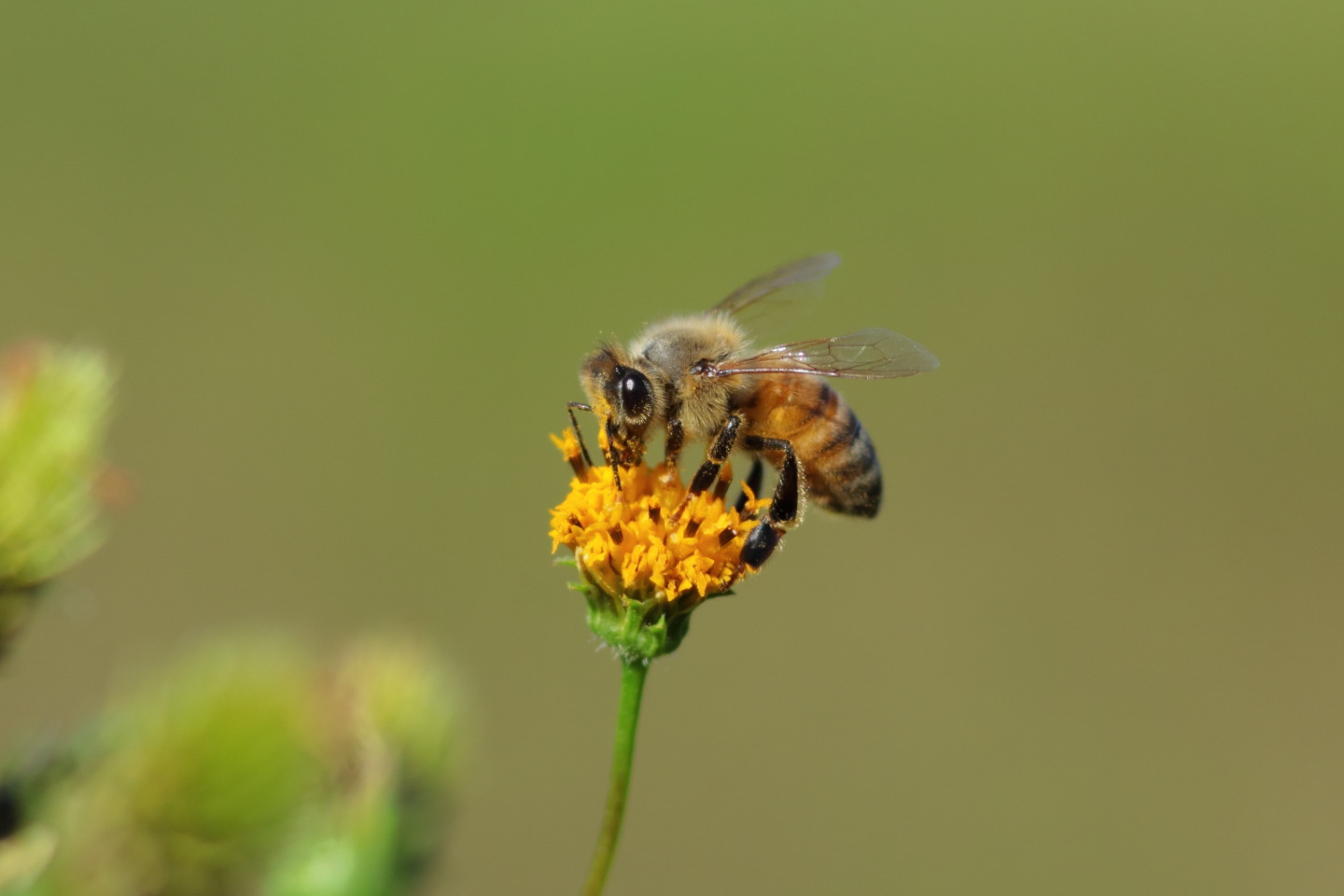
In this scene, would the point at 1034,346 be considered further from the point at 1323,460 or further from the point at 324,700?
the point at 324,700

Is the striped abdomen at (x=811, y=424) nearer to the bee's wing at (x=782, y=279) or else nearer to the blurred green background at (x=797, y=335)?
the bee's wing at (x=782, y=279)

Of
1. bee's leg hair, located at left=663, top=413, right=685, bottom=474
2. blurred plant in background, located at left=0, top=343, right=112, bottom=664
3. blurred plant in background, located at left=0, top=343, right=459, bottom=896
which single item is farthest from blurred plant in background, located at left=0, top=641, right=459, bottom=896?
bee's leg hair, located at left=663, top=413, right=685, bottom=474

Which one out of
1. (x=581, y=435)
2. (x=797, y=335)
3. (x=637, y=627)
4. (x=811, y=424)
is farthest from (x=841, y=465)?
(x=797, y=335)

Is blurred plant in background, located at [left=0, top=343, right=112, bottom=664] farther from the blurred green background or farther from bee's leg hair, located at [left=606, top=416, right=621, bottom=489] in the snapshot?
the blurred green background

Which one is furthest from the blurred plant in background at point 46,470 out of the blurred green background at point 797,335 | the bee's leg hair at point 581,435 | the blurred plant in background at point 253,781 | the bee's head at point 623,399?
the blurred green background at point 797,335

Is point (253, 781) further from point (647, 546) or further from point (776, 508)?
point (776, 508)

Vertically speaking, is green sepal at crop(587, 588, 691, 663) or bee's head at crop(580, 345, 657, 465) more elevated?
bee's head at crop(580, 345, 657, 465)
